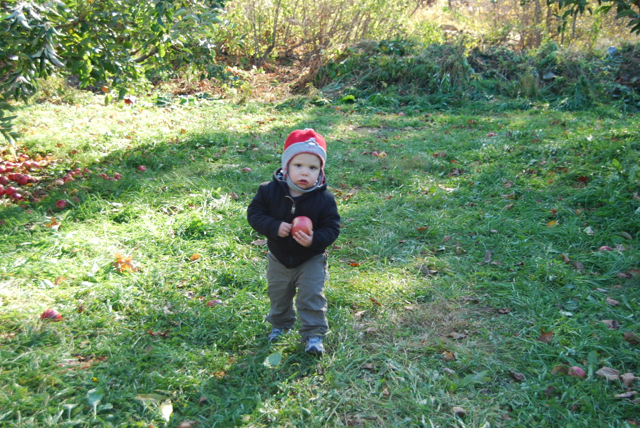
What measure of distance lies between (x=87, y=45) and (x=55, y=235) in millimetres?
2050

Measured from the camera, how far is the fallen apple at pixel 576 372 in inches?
103

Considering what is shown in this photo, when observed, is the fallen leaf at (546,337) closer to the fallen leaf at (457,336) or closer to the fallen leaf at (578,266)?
the fallen leaf at (457,336)

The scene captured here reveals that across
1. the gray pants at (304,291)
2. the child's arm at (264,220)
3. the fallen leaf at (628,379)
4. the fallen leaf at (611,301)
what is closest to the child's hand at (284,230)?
the child's arm at (264,220)

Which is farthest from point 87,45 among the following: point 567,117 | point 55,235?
point 567,117

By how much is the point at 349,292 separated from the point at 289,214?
A: 1092mm

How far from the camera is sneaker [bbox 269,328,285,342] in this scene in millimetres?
3008

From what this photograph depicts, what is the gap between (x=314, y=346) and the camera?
9.21 feet

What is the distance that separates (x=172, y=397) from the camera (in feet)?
8.20

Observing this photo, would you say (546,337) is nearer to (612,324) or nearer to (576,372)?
(576,372)

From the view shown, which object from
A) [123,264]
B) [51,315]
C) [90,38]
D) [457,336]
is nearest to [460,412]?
[457,336]

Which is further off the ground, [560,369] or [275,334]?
[275,334]

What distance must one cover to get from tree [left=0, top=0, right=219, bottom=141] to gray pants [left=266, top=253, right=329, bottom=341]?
8.27 ft

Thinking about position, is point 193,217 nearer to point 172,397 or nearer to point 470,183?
point 172,397

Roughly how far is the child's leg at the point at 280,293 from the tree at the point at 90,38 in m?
2.46
